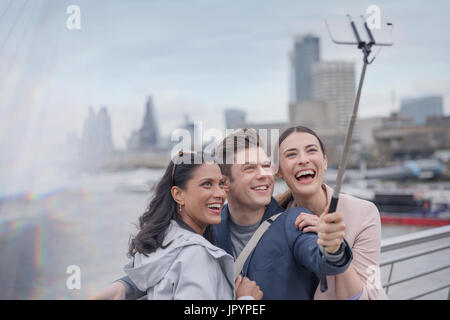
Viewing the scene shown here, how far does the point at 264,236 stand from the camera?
1280mm

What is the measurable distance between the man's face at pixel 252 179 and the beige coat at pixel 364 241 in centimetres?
24

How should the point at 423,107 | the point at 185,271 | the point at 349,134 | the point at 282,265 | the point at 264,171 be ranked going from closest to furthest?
the point at 349,134
the point at 185,271
the point at 282,265
the point at 264,171
the point at 423,107

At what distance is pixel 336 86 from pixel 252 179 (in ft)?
2.78

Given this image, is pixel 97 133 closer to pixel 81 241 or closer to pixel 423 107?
pixel 423 107

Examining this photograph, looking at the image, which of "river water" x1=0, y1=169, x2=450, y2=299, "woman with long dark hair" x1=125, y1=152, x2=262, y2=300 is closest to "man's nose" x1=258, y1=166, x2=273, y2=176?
"woman with long dark hair" x1=125, y1=152, x2=262, y2=300

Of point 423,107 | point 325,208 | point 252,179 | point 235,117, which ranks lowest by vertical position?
point 325,208

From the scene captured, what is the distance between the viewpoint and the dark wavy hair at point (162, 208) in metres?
1.23

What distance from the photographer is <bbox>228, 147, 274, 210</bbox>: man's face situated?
52.4 inches

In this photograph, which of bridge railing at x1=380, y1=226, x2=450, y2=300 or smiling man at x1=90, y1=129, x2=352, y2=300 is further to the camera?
bridge railing at x1=380, y1=226, x2=450, y2=300

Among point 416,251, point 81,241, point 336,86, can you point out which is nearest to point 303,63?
point 336,86

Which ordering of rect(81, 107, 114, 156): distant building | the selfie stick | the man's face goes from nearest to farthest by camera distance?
the selfie stick
the man's face
rect(81, 107, 114, 156): distant building

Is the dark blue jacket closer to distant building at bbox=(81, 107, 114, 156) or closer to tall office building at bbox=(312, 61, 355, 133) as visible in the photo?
tall office building at bbox=(312, 61, 355, 133)

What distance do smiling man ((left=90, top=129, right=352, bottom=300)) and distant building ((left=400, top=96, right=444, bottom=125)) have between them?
2.00 metres
